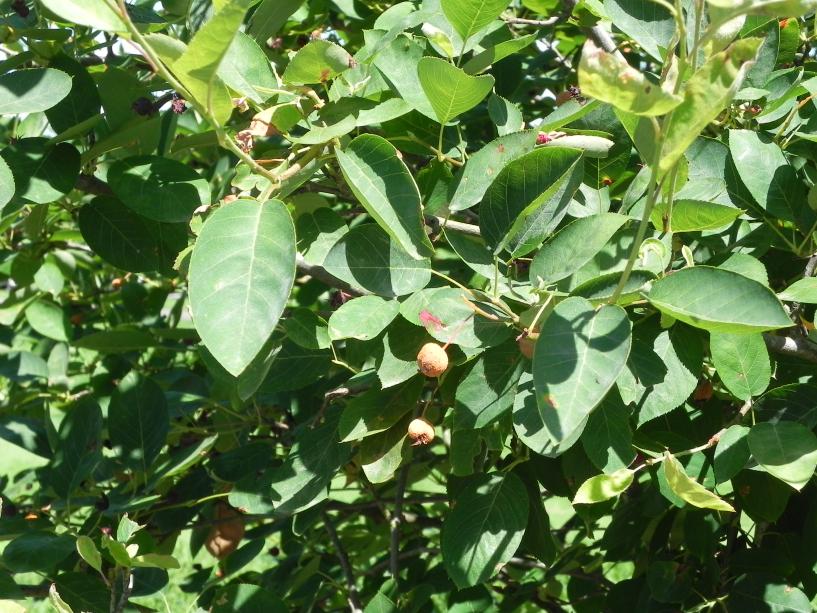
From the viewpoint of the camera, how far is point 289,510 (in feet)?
4.18

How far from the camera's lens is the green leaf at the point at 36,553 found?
137cm

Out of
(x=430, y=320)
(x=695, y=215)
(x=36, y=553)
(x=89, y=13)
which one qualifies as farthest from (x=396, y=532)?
(x=89, y=13)

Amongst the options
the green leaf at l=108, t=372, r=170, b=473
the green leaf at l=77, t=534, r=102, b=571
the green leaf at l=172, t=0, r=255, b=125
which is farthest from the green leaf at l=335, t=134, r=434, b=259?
the green leaf at l=108, t=372, r=170, b=473

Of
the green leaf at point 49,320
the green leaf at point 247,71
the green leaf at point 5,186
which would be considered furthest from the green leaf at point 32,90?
the green leaf at point 49,320

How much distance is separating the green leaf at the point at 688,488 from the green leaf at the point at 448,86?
48cm

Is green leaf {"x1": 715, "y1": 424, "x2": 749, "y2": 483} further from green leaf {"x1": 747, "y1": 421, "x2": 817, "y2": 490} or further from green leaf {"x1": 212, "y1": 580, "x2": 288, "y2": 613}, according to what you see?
green leaf {"x1": 212, "y1": 580, "x2": 288, "y2": 613}

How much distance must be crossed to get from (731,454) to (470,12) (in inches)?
25.1

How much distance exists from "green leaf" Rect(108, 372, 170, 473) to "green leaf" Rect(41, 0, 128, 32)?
881 millimetres

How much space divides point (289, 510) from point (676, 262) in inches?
24.5

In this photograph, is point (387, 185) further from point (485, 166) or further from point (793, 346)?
point (793, 346)

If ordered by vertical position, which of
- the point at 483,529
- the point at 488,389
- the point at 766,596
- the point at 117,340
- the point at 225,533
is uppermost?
the point at 488,389

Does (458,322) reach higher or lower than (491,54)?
lower

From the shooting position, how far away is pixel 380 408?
122cm

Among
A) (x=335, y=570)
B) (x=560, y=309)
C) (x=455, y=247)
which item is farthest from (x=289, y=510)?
(x=335, y=570)
